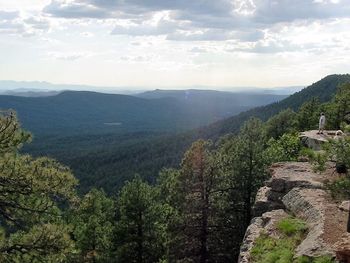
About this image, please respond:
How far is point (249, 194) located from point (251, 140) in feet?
12.0

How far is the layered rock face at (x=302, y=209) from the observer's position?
Result: 14508mm

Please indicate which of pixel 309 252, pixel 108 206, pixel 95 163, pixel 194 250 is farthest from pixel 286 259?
pixel 95 163

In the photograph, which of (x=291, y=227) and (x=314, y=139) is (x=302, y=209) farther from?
(x=314, y=139)

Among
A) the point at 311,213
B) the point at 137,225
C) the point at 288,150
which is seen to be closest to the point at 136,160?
the point at 288,150

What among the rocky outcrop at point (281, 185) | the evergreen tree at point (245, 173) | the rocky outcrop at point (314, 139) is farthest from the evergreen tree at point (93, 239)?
the rocky outcrop at point (314, 139)

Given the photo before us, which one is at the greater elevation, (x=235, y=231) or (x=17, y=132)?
(x=17, y=132)

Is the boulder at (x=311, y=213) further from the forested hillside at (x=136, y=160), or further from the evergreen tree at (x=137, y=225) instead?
the forested hillside at (x=136, y=160)

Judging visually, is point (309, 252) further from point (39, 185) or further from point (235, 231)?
point (235, 231)

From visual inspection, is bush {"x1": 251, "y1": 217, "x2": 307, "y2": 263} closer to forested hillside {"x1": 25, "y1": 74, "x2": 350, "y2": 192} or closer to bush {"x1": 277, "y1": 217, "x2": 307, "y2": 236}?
bush {"x1": 277, "y1": 217, "x2": 307, "y2": 236}

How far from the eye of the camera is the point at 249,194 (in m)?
29.3

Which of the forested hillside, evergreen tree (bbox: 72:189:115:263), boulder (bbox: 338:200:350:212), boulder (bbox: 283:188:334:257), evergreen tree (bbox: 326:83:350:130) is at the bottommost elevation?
the forested hillside

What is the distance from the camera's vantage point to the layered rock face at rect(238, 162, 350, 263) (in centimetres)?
1451

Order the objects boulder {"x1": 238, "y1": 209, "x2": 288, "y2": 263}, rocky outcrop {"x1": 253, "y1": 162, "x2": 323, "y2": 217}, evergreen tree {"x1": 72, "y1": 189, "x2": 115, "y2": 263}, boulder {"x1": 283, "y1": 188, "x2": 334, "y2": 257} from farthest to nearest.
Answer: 1. evergreen tree {"x1": 72, "y1": 189, "x2": 115, "y2": 263}
2. rocky outcrop {"x1": 253, "y1": 162, "x2": 323, "y2": 217}
3. boulder {"x1": 238, "y1": 209, "x2": 288, "y2": 263}
4. boulder {"x1": 283, "y1": 188, "x2": 334, "y2": 257}

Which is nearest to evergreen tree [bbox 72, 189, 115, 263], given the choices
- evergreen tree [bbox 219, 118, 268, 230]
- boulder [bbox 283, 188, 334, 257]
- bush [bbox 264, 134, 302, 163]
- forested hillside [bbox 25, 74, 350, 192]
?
evergreen tree [bbox 219, 118, 268, 230]
